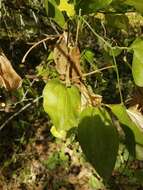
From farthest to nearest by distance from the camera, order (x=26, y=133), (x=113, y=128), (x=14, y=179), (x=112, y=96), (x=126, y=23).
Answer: (x=112, y=96) < (x=26, y=133) < (x=14, y=179) < (x=126, y=23) < (x=113, y=128)

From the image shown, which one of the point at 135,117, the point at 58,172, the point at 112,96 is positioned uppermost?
the point at 135,117

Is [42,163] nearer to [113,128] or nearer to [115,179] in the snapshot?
[115,179]

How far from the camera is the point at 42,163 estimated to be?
3.85m

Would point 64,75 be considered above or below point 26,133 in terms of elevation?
above

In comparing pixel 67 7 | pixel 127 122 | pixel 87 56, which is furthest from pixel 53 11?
pixel 87 56

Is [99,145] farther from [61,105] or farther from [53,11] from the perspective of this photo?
[53,11]

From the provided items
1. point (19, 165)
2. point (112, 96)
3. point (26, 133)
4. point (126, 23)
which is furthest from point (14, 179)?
point (126, 23)

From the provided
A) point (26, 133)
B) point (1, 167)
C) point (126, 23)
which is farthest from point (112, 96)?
point (126, 23)

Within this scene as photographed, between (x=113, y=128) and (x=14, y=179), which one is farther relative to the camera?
(x=14, y=179)

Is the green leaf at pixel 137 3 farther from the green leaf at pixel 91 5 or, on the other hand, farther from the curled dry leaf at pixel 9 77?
the curled dry leaf at pixel 9 77

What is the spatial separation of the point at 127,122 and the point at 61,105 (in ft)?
0.25

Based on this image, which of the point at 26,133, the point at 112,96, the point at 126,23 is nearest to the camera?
the point at 126,23

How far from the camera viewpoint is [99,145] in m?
0.51

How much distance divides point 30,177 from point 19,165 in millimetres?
122
